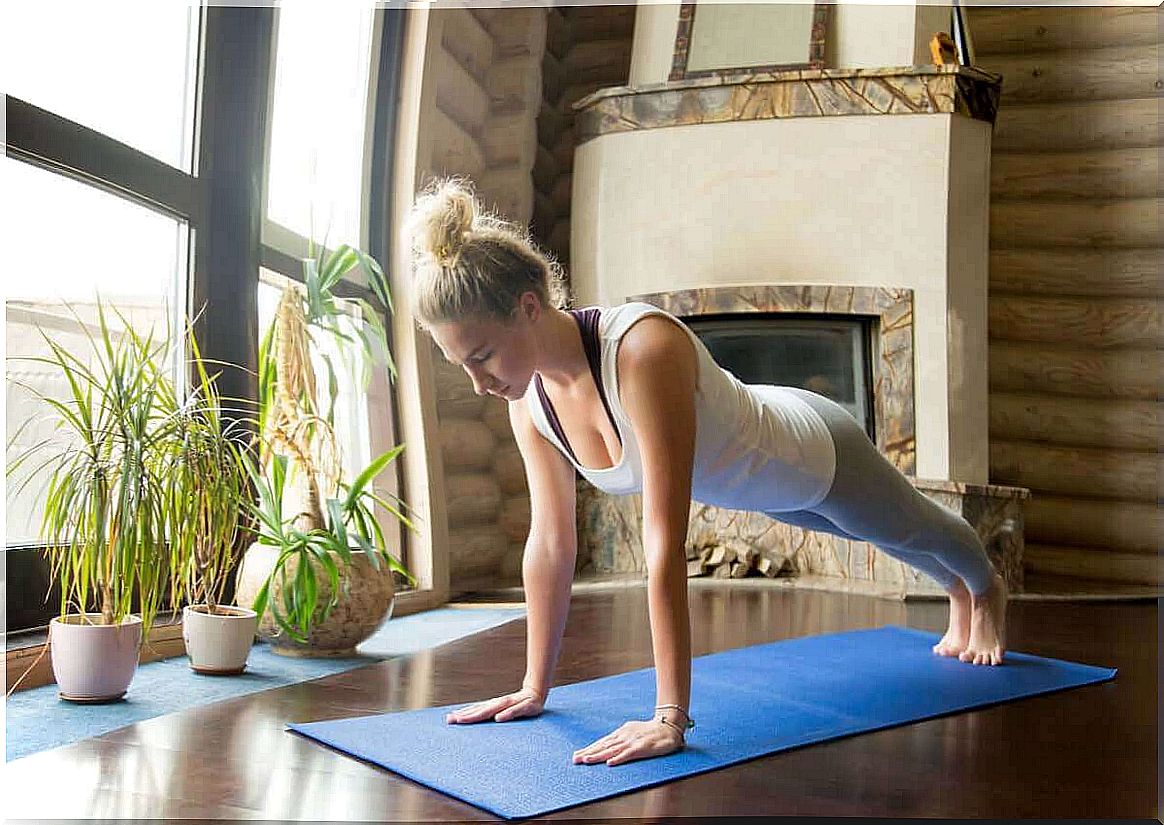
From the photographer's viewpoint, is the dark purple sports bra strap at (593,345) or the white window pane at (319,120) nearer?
the dark purple sports bra strap at (593,345)

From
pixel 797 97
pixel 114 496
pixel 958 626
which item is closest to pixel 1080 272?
pixel 797 97

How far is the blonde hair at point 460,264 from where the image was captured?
5.53ft

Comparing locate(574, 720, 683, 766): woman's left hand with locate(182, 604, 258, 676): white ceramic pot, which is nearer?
locate(574, 720, 683, 766): woman's left hand

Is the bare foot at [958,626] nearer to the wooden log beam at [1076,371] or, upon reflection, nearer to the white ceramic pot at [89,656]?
the white ceramic pot at [89,656]

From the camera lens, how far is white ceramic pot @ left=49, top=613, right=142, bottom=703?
82.3 inches

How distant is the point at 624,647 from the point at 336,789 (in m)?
1.42

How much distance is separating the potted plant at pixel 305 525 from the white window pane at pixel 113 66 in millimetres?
531

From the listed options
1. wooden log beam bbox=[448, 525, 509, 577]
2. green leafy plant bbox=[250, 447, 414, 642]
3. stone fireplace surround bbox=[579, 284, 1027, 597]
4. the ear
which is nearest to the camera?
the ear

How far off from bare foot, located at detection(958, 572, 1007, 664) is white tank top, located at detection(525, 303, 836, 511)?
2.34 feet

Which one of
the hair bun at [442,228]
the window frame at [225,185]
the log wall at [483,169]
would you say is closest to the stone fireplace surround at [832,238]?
the log wall at [483,169]

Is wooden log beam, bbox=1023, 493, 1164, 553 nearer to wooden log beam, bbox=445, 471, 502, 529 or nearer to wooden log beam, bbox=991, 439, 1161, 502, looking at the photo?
wooden log beam, bbox=991, 439, 1161, 502

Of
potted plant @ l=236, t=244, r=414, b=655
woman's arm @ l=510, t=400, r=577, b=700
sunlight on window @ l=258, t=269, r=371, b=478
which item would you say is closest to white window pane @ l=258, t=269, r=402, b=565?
sunlight on window @ l=258, t=269, r=371, b=478

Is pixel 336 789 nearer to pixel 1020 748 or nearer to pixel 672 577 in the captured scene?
pixel 672 577

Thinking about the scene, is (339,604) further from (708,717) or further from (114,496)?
(708,717)
